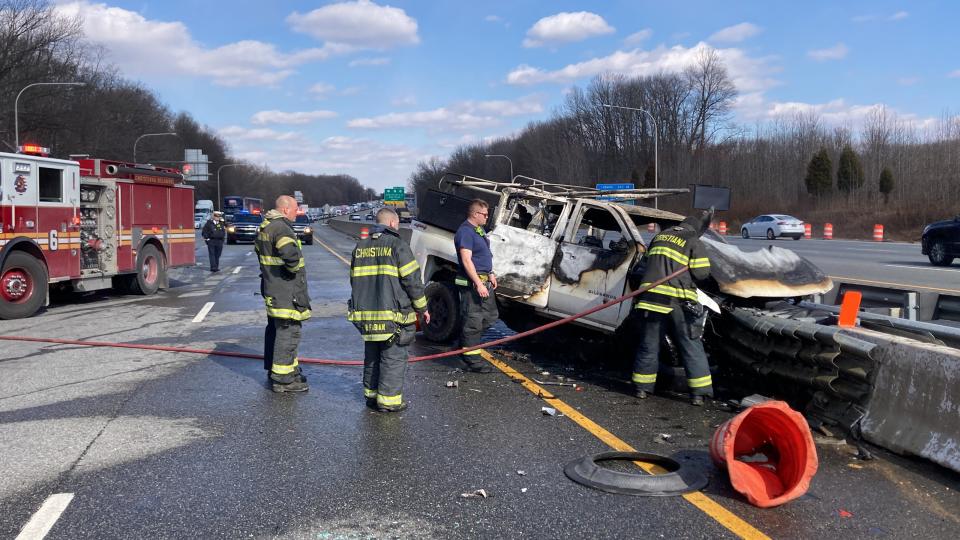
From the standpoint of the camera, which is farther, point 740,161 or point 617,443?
point 740,161

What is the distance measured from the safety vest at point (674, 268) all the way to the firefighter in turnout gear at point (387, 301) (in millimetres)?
2007

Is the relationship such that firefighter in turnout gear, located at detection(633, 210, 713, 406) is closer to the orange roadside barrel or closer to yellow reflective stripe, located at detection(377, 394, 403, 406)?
the orange roadside barrel

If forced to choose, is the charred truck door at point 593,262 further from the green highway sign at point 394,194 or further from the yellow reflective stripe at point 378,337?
the green highway sign at point 394,194

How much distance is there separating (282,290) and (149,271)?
9964mm

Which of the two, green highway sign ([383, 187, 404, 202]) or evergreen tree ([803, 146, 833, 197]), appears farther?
green highway sign ([383, 187, 404, 202])

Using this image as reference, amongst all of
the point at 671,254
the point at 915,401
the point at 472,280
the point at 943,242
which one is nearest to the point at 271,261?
the point at 472,280

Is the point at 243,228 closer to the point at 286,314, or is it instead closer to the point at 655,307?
the point at 286,314

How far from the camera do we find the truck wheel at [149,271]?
15133 millimetres

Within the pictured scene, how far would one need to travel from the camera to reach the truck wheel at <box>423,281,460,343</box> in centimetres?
948

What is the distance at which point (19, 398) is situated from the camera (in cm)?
671

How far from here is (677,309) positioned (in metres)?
6.61

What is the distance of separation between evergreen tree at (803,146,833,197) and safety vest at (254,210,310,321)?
5889 centimetres

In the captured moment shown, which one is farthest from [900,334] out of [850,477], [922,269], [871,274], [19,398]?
[922,269]

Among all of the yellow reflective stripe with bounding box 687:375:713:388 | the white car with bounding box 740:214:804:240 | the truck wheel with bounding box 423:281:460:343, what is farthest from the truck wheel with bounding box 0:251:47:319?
the white car with bounding box 740:214:804:240
